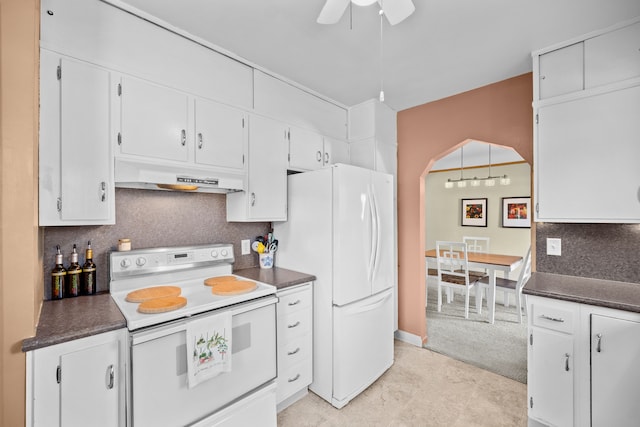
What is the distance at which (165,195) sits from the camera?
2100mm

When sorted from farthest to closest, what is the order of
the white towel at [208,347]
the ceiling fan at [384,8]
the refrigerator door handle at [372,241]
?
the refrigerator door handle at [372,241]
the white towel at [208,347]
the ceiling fan at [384,8]

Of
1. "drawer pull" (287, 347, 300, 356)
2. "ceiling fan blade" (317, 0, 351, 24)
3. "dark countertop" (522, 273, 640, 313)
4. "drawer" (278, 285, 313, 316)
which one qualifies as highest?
"ceiling fan blade" (317, 0, 351, 24)

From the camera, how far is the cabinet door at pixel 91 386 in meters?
1.20

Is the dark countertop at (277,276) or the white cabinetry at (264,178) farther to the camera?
the white cabinetry at (264,178)

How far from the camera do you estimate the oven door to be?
4.36 feet

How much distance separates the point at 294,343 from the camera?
7.04ft

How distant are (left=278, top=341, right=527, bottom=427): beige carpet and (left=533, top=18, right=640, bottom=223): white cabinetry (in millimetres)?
1433

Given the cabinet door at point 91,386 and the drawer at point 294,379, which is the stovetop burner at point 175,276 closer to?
the cabinet door at point 91,386

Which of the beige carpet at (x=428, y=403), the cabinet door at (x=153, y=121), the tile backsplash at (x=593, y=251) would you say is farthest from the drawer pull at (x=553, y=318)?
the cabinet door at (x=153, y=121)

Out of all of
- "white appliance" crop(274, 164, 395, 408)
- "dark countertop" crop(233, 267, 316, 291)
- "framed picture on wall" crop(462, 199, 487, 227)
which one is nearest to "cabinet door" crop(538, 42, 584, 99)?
"white appliance" crop(274, 164, 395, 408)

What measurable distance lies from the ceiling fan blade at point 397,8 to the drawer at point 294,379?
2.31 m

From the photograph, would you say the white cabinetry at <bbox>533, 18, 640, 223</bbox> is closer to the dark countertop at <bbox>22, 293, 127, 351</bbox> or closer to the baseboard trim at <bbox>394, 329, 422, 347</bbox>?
the baseboard trim at <bbox>394, 329, 422, 347</bbox>

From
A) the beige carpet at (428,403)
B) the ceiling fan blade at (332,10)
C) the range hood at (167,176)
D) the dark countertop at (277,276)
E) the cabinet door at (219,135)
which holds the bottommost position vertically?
the beige carpet at (428,403)

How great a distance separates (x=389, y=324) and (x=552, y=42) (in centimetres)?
252
